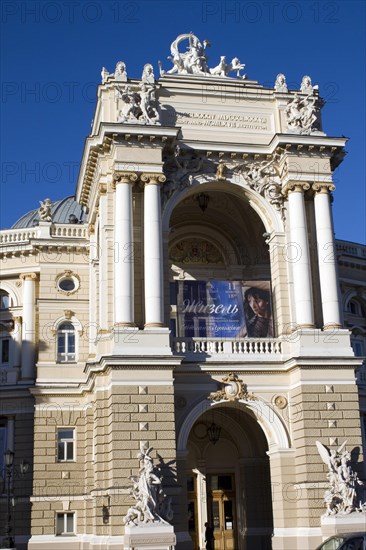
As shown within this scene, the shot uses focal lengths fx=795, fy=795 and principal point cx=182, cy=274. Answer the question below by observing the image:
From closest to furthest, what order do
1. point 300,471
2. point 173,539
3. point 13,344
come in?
point 173,539 < point 300,471 < point 13,344

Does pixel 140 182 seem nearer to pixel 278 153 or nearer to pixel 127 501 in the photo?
pixel 278 153

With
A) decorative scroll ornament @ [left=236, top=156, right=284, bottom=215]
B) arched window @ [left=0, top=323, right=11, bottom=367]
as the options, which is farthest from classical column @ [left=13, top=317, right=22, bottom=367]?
decorative scroll ornament @ [left=236, top=156, right=284, bottom=215]

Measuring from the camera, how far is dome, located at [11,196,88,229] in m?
44.5

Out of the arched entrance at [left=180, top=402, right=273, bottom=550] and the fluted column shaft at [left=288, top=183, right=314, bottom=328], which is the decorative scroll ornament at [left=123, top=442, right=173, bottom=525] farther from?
the fluted column shaft at [left=288, top=183, right=314, bottom=328]

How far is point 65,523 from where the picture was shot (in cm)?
3362

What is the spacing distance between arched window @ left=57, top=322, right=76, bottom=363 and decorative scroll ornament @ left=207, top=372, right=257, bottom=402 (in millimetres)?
9889

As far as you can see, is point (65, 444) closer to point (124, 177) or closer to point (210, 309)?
point (210, 309)

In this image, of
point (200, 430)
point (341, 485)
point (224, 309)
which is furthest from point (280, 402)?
point (200, 430)

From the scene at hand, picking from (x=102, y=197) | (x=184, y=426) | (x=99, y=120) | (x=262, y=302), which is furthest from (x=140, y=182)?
(x=184, y=426)

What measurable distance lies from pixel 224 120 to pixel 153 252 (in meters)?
6.74

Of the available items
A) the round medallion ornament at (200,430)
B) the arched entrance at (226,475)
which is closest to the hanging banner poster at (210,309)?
the arched entrance at (226,475)

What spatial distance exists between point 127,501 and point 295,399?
23.4 feet

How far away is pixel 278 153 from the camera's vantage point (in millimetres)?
31219

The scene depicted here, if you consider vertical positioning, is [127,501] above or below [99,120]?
below
